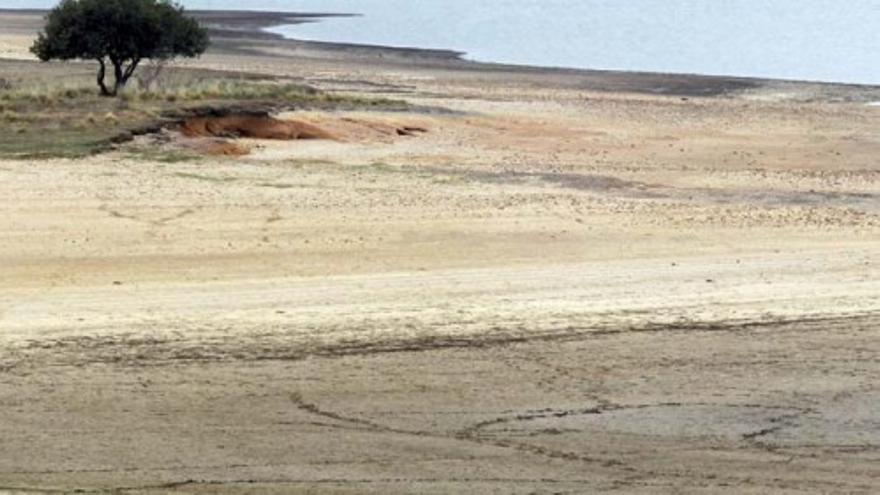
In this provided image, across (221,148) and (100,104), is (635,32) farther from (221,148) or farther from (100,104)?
(221,148)

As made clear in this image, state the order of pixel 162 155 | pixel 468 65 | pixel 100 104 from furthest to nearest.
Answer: pixel 468 65 < pixel 100 104 < pixel 162 155

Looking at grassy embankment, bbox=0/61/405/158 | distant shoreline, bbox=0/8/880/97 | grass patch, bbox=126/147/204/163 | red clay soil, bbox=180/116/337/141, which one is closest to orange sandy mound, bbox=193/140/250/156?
grass patch, bbox=126/147/204/163

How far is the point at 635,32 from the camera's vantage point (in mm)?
94438

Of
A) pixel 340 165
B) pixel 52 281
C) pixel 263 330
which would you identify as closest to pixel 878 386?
pixel 263 330

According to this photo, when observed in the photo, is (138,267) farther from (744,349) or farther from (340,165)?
(340,165)

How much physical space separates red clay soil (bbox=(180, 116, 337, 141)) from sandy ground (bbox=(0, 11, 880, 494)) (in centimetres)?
300

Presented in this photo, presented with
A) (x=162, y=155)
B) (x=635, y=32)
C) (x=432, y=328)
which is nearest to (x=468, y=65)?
(x=635, y=32)

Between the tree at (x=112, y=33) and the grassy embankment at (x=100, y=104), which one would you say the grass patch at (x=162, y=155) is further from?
the tree at (x=112, y=33)

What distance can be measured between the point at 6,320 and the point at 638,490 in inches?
260

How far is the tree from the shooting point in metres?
38.1

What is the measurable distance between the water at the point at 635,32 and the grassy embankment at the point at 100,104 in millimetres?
25257

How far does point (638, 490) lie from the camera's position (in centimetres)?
1019

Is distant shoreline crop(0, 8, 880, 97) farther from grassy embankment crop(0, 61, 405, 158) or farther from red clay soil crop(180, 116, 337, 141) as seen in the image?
red clay soil crop(180, 116, 337, 141)

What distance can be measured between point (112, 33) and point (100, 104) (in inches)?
154
